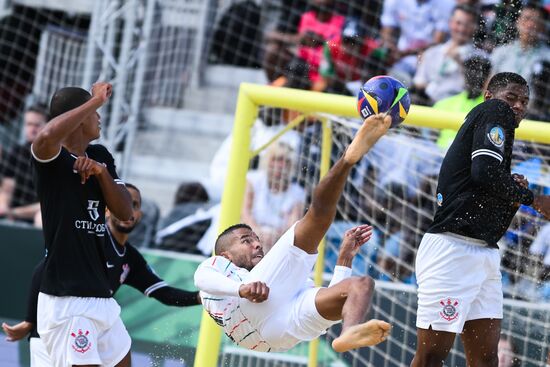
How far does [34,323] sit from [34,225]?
14.7ft

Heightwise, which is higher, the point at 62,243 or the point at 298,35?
the point at 298,35

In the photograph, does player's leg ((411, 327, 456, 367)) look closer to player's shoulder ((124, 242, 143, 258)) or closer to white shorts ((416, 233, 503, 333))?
white shorts ((416, 233, 503, 333))

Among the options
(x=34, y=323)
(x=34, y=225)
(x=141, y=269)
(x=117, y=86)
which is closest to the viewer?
(x=34, y=323)

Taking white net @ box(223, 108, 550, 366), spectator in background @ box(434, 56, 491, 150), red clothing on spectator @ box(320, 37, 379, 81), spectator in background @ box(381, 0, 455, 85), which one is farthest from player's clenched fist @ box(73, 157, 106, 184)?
spectator in background @ box(381, 0, 455, 85)

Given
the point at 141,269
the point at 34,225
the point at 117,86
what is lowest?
the point at 34,225

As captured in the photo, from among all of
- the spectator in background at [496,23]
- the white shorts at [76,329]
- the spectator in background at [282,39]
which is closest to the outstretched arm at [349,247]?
the white shorts at [76,329]

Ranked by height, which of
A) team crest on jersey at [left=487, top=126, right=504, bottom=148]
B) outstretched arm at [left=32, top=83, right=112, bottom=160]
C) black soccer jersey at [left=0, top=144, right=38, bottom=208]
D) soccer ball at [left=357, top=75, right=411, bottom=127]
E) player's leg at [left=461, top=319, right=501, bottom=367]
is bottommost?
black soccer jersey at [left=0, top=144, right=38, bottom=208]

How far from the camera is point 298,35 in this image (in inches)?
447

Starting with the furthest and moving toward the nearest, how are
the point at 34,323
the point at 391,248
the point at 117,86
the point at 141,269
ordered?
the point at 117,86 → the point at 391,248 → the point at 141,269 → the point at 34,323

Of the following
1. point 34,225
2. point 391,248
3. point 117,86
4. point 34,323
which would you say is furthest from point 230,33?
point 34,323

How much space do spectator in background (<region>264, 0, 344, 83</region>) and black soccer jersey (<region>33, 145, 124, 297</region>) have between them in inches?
209

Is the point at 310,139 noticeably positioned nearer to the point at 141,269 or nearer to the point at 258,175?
the point at 258,175

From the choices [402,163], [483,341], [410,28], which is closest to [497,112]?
[483,341]

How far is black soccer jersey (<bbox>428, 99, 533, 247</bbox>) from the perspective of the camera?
5.67m
